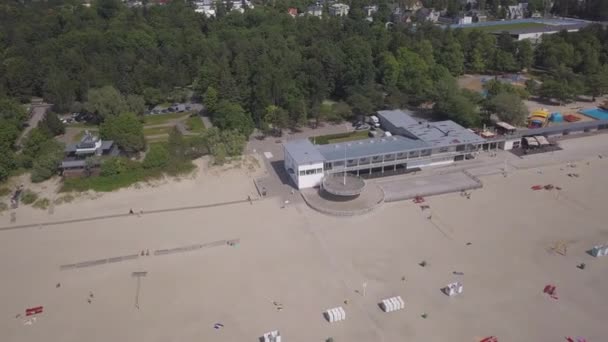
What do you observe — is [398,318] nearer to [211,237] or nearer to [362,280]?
[362,280]

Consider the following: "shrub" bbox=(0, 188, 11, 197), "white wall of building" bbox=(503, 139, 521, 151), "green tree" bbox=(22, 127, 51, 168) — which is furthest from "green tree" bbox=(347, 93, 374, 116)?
"shrub" bbox=(0, 188, 11, 197)

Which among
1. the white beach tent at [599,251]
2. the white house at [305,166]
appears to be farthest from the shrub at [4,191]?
the white beach tent at [599,251]

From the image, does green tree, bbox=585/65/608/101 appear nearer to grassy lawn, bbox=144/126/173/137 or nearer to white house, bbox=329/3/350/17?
grassy lawn, bbox=144/126/173/137

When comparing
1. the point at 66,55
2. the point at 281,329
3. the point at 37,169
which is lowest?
the point at 281,329

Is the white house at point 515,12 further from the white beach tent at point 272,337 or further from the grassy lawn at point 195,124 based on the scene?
the white beach tent at point 272,337

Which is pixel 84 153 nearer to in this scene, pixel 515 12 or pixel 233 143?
pixel 233 143

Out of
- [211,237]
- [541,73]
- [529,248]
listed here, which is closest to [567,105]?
[541,73]
